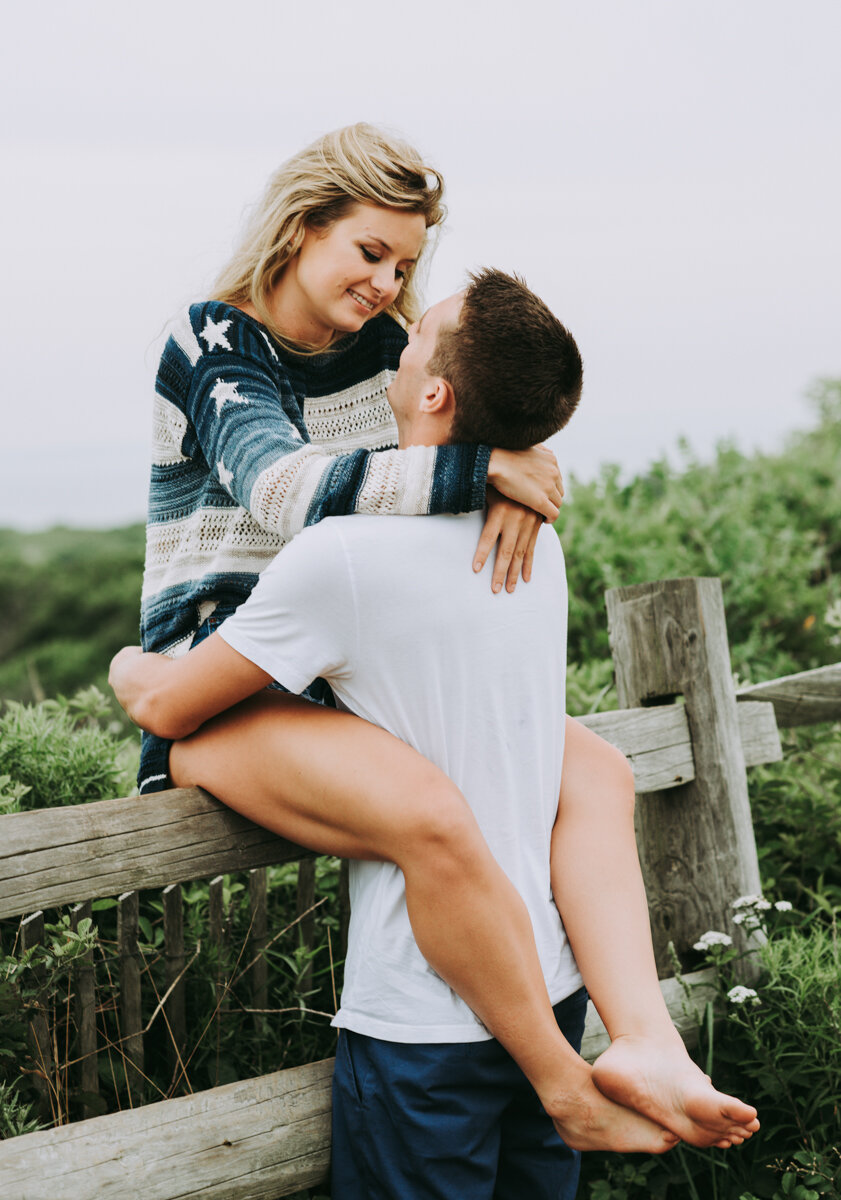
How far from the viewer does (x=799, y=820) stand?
3.91m

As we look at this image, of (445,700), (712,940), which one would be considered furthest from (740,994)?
(445,700)

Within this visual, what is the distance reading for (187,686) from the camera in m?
1.90

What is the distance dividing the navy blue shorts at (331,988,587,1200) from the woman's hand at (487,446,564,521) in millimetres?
952

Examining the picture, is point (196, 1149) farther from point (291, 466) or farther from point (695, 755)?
point (695, 755)

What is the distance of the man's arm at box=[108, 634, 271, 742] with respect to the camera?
6.06ft

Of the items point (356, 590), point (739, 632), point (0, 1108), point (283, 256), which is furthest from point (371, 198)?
point (739, 632)

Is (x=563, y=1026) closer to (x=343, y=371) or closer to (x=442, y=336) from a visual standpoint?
(x=442, y=336)

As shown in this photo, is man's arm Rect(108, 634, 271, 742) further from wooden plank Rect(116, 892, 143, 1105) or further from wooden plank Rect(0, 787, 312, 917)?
wooden plank Rect(116, 892, 143, 1105)

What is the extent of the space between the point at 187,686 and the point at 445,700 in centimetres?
46

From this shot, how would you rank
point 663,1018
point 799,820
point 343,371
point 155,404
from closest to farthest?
point 663,1018
point 155,404
point 343,371
point 799,820

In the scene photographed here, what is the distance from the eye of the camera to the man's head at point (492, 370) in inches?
74.7

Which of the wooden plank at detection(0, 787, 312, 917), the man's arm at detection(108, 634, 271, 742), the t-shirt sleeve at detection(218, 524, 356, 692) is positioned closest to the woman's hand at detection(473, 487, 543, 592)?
the t-shirt sleeve at detection(218, 524, 356, 692)

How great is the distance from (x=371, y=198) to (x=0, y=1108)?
2.03m

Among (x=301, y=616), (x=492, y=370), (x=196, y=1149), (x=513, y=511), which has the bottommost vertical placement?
(x=196, y=1149)
